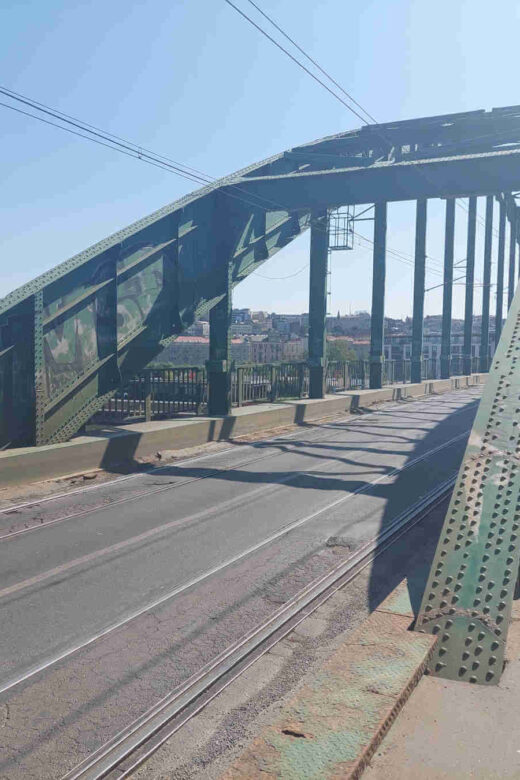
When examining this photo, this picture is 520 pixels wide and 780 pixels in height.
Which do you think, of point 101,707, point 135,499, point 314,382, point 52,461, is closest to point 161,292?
point 52,461

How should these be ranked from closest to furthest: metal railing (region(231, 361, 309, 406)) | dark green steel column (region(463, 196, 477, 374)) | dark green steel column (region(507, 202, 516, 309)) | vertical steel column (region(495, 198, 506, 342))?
metal railing (region(231, 361, 309, 406)) < dark green steel column (region(463, 196, 477, 374)) < vertical steel column (region(495, 198, 506, 342)) < dark green steel column (region(507, 202, 516, 309))

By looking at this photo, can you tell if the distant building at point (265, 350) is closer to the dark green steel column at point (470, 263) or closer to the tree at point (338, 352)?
the tree at point (338, 352)

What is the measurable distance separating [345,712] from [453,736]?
53 centimetres

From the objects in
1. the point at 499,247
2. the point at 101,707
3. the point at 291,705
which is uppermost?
the point at 499,247

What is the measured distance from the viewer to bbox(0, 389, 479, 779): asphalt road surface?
495cm

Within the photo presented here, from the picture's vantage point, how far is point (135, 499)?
11.7 meters

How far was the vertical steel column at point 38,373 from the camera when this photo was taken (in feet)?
44.8

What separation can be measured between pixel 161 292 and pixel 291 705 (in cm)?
1477

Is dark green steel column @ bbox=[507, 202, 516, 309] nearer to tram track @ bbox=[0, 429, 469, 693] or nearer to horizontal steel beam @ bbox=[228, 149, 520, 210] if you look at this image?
horizontal steel beam @ bbox=[228, 149, 520, 210]

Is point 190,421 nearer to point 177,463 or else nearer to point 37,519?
point 177,463

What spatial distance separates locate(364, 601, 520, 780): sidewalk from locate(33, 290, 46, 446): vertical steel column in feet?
35.9

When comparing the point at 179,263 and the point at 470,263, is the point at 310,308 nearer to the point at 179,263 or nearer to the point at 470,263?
the point at 179,263

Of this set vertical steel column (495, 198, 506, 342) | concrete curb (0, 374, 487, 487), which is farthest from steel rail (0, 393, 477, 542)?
vertical steel column (495, 198, 506, 342)

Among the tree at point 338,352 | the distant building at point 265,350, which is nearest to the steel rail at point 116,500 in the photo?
the tree at point 338,352
